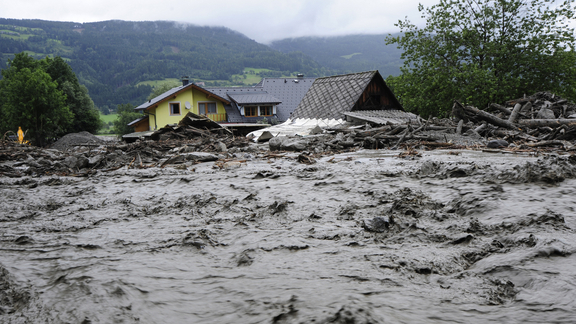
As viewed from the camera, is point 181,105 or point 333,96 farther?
point 181,105

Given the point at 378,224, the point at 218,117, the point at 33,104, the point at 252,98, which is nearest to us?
the point at 378,224

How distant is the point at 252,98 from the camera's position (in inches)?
1646

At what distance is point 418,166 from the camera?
664cm

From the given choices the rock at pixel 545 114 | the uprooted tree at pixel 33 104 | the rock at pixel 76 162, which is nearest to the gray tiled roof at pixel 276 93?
the uprooted tree at pixel 33 104

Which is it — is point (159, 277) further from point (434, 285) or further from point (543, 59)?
point (543, 59)

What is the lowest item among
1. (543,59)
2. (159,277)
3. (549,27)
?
(159,277)

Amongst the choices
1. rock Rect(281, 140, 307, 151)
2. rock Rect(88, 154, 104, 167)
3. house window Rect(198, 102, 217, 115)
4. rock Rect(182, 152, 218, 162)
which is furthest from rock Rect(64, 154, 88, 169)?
house window Rect(198, 102, 217, 115)

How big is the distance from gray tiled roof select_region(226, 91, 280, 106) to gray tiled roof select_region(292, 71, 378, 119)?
59.4 feet

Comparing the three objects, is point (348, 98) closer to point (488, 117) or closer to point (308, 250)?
point (488, 117)

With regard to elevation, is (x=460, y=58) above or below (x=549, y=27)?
below

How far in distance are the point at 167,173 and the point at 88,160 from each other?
271 centimetres

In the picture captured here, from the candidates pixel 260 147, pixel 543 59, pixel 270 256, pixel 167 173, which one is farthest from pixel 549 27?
pixel 270 256

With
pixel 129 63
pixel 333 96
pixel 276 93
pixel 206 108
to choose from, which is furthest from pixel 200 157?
pixel 129 63

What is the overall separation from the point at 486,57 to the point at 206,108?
2830 centimetres
